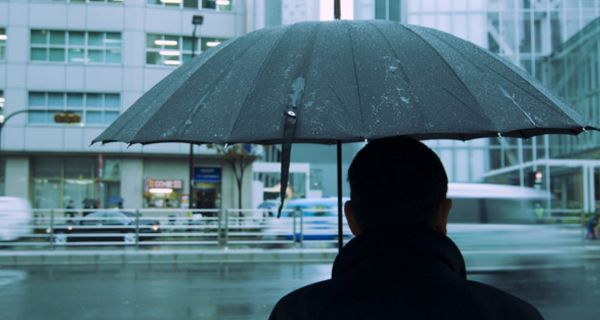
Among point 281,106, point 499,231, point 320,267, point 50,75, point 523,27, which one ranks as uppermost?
point 523,27

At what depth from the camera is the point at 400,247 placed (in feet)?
→ 4.95

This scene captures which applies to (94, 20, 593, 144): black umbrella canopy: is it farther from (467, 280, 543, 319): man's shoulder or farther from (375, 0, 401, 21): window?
(375, 0, 401, 21): window

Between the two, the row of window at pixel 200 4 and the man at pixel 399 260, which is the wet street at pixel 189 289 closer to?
the man at pixel 399 260

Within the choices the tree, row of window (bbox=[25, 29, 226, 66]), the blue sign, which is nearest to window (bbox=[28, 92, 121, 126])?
row of window (bbox=[25, 29, 226, 66])

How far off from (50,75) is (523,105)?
32541 mm

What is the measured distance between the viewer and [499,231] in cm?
1475

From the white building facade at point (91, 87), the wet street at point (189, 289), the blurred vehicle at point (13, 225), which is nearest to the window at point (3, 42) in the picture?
the white building facade at point (91, 87)

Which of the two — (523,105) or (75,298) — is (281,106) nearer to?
(523,105)

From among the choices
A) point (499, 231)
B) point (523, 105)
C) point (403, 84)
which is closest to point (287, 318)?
point (403, 84)

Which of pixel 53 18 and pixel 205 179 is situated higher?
pixel 53 18

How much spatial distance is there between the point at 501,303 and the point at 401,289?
245 mm

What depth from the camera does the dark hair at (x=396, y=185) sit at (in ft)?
5.27

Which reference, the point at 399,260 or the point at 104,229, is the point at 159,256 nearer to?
the point at 104,229

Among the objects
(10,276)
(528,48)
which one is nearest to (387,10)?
(10,276)
